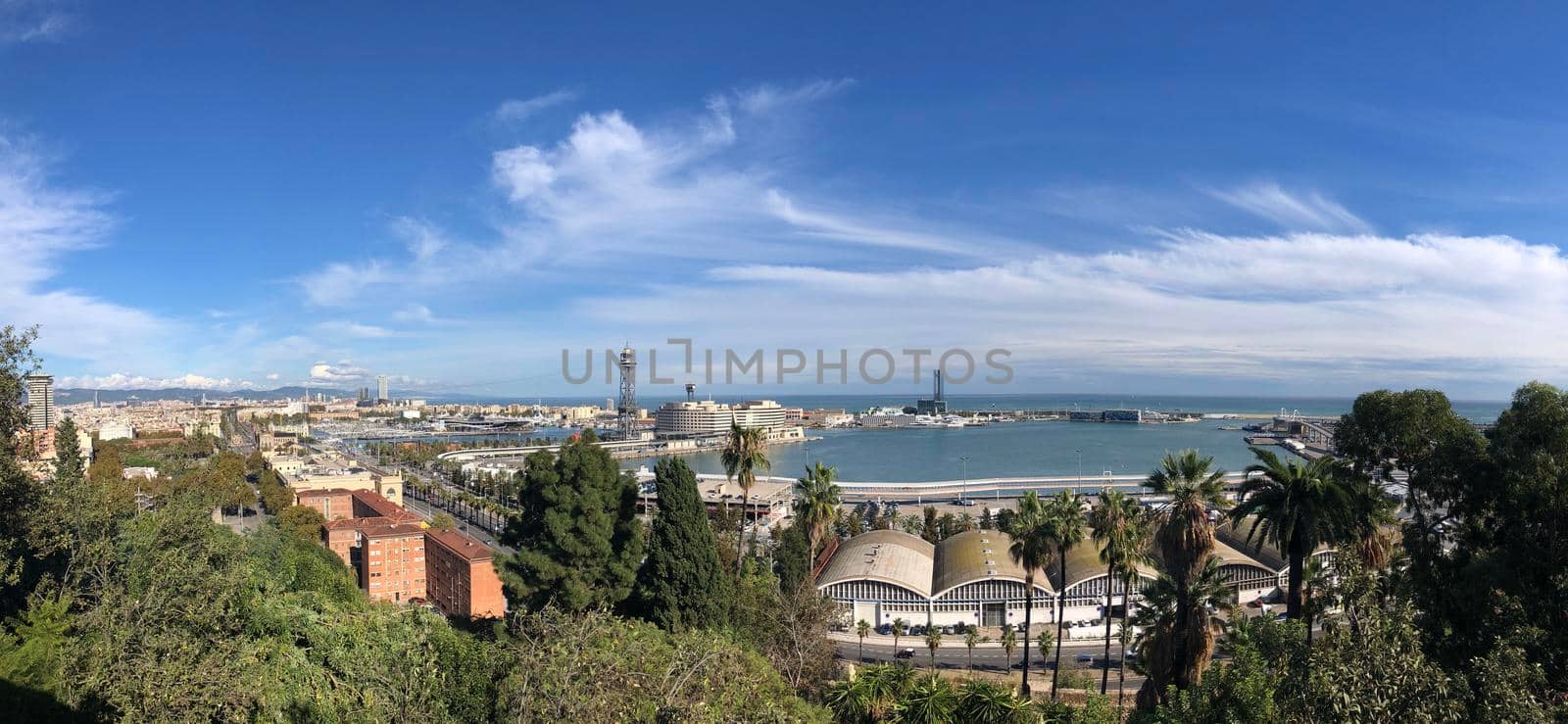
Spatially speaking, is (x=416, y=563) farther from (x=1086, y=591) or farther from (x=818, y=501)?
(x=1086, y=591)

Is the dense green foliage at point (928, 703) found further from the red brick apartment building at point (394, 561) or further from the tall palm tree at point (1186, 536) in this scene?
the red brick apartment building at point (394, 561)

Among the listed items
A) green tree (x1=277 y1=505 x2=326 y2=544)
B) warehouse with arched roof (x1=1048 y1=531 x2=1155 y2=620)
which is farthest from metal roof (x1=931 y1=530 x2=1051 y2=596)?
green tree (x1=277 y1=505 x2=326 y2=544)

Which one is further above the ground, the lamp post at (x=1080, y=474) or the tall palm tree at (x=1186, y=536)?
the tall palm tree at (x=1186, y=536)

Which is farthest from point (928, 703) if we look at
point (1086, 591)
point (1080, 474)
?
point (1080, 474)

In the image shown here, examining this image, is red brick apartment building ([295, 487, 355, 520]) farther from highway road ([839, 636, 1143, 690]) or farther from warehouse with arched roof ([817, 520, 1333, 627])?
highway road ([839, 636, 1143, 690])

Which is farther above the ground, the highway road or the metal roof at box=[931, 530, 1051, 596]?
the metal roof at box=[931, 530, 1051, 596]

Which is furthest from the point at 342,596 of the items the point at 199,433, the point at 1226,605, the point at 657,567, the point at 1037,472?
the point at 199,433

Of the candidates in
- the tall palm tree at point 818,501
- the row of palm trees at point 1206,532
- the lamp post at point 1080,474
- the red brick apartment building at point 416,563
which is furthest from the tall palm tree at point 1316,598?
the lamp post at point 1080,474
